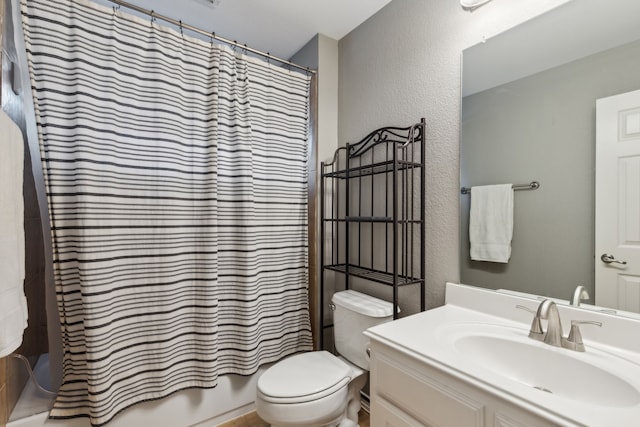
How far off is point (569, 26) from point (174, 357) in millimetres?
2176

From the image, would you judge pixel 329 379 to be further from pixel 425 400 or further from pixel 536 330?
pixel 536 330

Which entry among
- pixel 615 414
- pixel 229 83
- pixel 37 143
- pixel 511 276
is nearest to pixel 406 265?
pixel 511 276

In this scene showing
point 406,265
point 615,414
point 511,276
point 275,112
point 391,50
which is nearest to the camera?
point 615,414

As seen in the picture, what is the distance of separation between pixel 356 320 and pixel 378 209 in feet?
2.08

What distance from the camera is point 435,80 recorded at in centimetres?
142

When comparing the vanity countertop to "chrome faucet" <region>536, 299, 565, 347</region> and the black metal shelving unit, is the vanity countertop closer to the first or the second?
"chrome faucet" <region>536, 299, 565, 347</region>

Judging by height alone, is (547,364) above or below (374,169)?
below

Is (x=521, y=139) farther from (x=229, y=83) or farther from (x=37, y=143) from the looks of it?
(x=37, y=143)

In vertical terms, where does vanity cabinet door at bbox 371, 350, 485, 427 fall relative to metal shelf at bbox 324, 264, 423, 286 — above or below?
below

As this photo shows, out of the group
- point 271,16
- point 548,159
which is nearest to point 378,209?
point 548,159

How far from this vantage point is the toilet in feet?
4.01

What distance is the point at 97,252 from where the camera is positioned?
124 centimetres

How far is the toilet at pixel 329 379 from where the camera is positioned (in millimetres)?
1224

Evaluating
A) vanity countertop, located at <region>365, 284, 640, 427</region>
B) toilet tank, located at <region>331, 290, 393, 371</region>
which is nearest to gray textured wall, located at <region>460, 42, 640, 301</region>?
vanity countertop, located at <region>365, 284, 640, 427</region>
